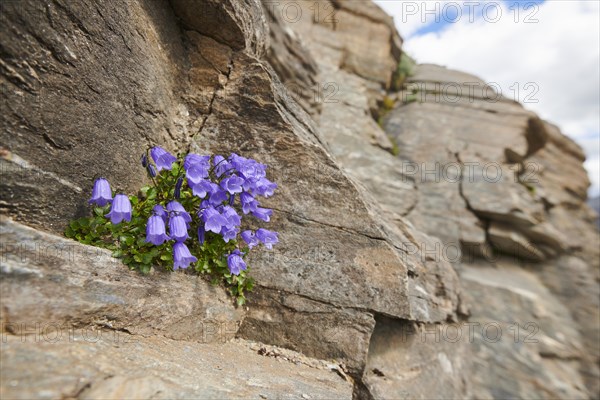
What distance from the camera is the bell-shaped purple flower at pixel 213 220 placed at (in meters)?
3.64

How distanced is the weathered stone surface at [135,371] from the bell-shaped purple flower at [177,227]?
0.96m

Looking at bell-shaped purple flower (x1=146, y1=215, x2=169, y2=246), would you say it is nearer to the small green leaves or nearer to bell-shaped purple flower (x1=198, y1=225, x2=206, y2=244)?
the small green leaves

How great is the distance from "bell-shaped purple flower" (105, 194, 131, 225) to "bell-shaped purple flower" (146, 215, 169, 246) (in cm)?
21

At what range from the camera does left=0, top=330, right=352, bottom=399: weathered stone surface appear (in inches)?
86.2

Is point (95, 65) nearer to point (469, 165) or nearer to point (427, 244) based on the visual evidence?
point (427, 244)

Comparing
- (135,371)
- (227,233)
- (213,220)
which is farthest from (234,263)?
(135,371)

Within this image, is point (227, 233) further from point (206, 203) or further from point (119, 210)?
point (119, 210)

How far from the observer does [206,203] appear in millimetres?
3834

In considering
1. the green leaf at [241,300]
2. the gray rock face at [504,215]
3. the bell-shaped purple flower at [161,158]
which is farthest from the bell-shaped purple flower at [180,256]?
the gray rock face at [504,215]

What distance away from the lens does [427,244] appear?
6922 millimetres

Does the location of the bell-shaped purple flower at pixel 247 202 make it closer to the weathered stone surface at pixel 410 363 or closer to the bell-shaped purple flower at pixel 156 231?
the bell-shaped purple flower at pixel 156 231

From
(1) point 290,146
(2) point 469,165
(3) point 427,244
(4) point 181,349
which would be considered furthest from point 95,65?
(2) point 469,165

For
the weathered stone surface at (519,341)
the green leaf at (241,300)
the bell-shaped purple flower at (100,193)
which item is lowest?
the weathered stone surface at (519,341)

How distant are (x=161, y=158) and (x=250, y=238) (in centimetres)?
138
